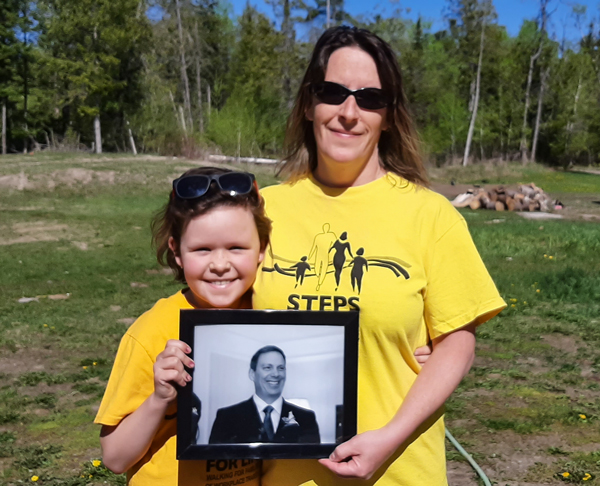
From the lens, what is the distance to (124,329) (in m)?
7.66

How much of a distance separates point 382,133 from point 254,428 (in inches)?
43.0

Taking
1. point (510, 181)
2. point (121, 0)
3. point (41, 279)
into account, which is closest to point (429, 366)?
point (41, 279)

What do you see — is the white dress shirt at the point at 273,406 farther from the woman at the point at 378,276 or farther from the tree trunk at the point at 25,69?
the tree trunk at the point at 25,69

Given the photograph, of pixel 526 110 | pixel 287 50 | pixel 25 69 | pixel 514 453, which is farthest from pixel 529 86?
pixel 514 453

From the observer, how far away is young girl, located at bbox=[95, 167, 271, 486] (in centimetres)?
183

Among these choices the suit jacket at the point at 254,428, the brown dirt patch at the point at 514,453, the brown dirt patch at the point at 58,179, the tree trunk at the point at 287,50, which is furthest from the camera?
the tree trunk at the point at 287,50

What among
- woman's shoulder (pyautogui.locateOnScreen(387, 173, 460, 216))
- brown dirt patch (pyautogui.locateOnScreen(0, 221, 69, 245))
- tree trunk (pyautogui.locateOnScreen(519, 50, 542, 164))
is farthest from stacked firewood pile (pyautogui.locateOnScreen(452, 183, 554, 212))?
tree trunk (pyautogui.locateOnScreen(519, 50, 542, 164))

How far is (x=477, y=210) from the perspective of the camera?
2055cm

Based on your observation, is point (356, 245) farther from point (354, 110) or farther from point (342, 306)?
point (354, 110)

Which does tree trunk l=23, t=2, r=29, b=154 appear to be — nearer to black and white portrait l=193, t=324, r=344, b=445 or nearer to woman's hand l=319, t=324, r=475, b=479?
black and white portrait l=193, t=324, r=344, b=445

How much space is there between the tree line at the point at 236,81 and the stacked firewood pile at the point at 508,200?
60.4 feet

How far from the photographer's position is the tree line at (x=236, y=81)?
3844 cm

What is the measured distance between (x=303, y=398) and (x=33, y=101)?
168 feet

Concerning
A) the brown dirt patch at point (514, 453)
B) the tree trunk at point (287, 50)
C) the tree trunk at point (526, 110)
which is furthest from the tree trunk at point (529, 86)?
the brown dirt patch at point (514, 453)
